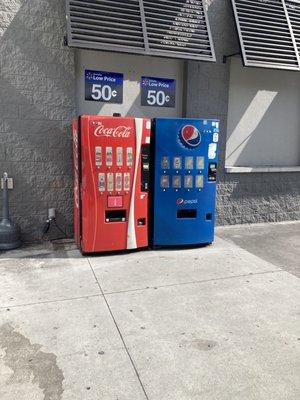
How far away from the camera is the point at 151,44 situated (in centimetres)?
546

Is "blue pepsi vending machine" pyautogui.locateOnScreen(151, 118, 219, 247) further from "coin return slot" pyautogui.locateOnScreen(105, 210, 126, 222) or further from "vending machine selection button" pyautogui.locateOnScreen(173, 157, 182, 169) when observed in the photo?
"coin return slot" pyautogui.locateOnScreen(105, 210, 126, 222)

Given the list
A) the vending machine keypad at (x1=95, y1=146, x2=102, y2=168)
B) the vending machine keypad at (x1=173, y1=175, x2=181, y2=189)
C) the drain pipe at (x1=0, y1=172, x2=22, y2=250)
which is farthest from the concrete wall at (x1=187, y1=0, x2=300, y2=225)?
the drain pipe at (x1=0, y1=172, x2=22, y2=250)

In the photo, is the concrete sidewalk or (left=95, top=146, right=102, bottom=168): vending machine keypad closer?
the concrete sidewalk

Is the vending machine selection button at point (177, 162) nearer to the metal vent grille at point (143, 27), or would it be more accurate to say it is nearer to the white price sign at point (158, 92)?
the white price sign at point (158, 92)

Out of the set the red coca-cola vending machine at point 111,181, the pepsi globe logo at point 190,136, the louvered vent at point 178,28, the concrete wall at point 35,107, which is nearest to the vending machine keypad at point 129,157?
the red coca-cola vending machine at point 111,181

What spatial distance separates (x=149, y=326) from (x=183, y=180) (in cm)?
251

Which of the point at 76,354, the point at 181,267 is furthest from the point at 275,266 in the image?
the point at 76,354

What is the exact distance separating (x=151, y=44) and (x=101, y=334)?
4.04 metres

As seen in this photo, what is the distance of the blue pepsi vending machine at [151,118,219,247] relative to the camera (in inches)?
206

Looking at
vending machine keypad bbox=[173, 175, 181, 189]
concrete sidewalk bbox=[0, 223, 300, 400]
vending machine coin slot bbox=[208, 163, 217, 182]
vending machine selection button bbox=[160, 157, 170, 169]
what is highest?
vending machine selection button bbox=[160, 157, 170, 169]

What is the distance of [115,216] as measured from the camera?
16.9 ft

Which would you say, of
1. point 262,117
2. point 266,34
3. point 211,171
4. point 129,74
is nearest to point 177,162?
point 211,171

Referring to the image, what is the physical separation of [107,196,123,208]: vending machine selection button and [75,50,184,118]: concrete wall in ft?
5.04

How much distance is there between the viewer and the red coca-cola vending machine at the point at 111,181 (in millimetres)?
4852
